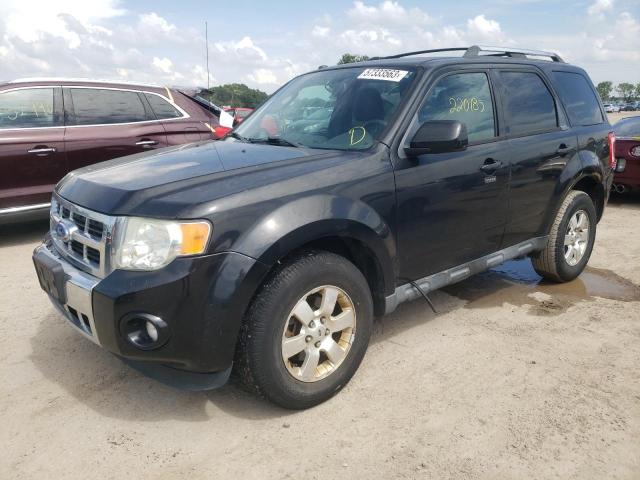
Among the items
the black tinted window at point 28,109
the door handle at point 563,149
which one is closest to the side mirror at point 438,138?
the door handle at point 563,149

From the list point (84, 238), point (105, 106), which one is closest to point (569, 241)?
point (84, 238)

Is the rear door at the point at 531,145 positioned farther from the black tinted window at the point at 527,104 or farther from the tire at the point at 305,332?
the tire at the point at 305,332

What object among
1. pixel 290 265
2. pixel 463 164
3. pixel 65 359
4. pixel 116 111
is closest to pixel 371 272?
pixel 290 265

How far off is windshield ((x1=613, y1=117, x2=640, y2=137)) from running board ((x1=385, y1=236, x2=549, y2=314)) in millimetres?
5174

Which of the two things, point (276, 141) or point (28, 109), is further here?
point (28, 109)

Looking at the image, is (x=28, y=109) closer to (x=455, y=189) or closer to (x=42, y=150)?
(x=42, y=150)

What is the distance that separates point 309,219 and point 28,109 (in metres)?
4.59

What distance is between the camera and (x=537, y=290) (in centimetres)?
454

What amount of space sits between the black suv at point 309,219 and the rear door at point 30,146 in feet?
9.63

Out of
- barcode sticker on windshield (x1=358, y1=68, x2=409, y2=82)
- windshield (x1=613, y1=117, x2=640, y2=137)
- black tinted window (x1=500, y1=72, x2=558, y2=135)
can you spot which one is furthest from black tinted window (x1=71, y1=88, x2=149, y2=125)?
windshield (x1=613, y1=117, x2=640, y2=137)

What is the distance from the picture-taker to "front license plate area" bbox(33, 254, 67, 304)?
8.63 ft

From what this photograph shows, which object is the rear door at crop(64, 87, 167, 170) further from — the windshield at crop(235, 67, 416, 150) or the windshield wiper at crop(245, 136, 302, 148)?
the windshield wiper at crop(245, 136, 302, 148)

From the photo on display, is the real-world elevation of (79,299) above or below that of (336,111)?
below

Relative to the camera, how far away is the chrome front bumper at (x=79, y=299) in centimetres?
245
